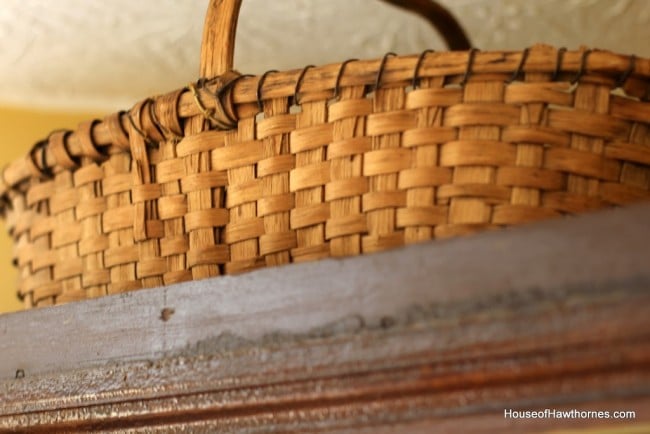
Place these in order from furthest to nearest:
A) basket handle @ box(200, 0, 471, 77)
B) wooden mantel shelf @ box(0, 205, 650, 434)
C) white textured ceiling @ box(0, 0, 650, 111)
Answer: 1. white textured ceiling @ box(0, 0, 650, 111)
2. basket handle @ box(200, 0, 471, 77)
3. wooden mantel shelf @ box(0, 205, 650, 434)

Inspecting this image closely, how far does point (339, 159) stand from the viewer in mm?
556

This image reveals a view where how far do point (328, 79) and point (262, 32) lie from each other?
40 centimetres

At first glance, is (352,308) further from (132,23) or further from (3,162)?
(3,162)

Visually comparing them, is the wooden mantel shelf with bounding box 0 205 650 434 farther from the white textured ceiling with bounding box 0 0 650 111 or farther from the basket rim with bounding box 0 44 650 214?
the white textured ceiling with bounding box 0 0 650 111

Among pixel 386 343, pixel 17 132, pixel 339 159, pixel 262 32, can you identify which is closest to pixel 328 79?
pixel 339 159

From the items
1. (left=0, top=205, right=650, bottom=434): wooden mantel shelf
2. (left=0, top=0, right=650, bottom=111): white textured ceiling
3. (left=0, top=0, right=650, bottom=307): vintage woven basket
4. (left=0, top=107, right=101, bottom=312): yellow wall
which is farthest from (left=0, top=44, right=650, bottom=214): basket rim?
(left=0, top=107, right=101, bottom=312): yellow wall

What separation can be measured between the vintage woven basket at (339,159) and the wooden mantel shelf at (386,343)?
1.8 inches

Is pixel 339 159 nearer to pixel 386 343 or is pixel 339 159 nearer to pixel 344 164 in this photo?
pixel 344 164

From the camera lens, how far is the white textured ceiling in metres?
0.88

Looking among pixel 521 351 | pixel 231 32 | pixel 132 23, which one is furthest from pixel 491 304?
pixel 132 23

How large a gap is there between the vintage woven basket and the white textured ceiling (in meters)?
0.26

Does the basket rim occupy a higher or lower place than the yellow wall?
lower

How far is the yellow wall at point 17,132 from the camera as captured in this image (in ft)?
3.62

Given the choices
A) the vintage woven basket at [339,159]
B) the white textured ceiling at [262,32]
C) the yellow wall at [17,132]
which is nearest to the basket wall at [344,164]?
the vintage woven basket at [339,159]
